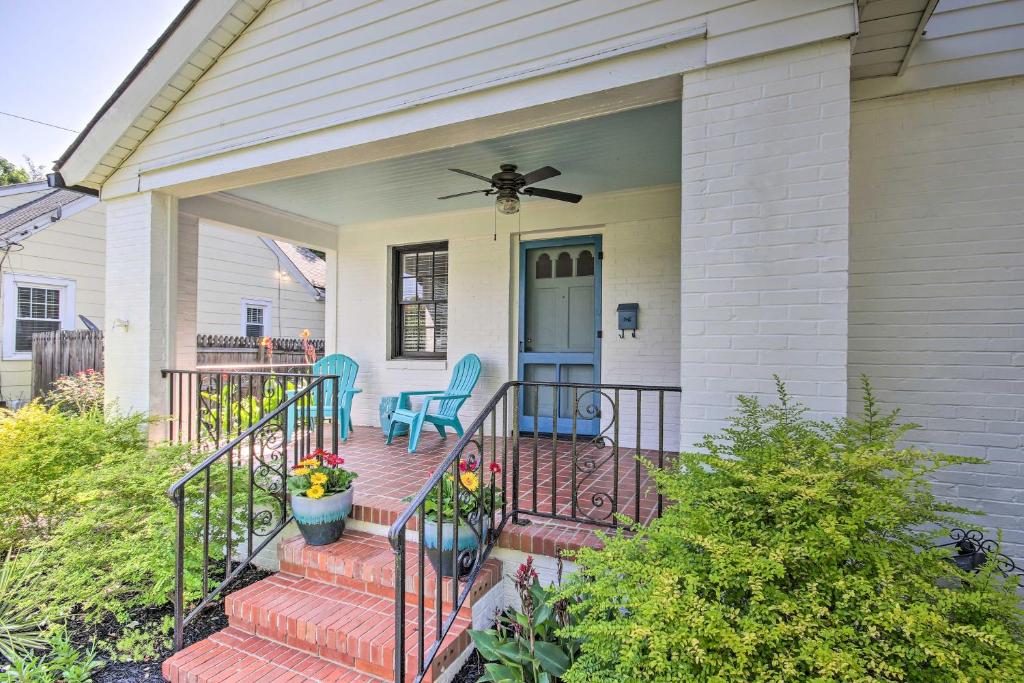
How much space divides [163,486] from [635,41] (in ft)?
12.5

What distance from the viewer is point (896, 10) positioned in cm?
227

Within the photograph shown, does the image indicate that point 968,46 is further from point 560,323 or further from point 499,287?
point 499,287

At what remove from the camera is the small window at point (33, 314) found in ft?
25.2

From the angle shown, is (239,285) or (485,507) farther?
(239,285)

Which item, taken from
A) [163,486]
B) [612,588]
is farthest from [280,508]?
[612,588]

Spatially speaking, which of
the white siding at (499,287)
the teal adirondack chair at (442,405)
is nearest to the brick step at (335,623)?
the teal adirondack chair at (442,405)

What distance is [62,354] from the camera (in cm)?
729

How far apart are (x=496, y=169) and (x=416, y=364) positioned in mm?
2546

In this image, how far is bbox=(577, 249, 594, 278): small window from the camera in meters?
5.18

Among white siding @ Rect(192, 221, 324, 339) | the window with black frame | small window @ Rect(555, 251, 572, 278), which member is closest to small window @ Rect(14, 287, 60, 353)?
white siding @ Rect(192, 221, 324, 339)

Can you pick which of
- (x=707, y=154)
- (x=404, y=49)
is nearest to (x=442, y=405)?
(x=404, y=49)

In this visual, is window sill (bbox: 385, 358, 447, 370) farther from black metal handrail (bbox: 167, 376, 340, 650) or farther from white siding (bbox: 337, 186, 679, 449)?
black metal handrail (bbox: 167, 376, 340, 650)

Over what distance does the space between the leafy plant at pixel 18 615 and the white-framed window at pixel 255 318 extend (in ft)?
25.7

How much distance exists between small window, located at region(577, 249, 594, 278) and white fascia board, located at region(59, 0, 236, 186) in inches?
143
